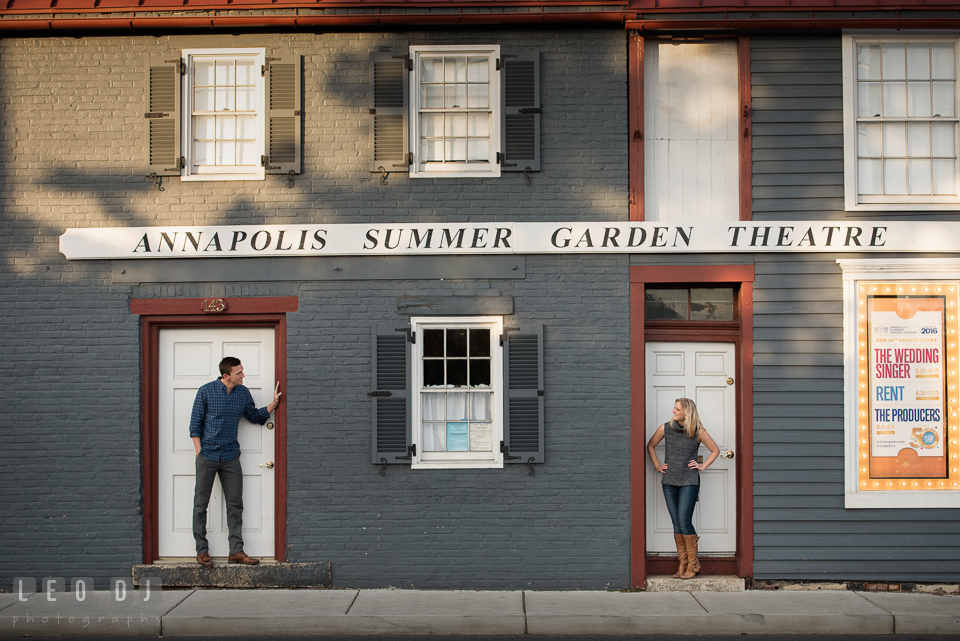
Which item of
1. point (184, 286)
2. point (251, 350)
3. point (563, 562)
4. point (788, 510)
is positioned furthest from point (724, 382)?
point (184, 286)

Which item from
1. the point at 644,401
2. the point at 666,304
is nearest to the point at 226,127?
the point at 666,304

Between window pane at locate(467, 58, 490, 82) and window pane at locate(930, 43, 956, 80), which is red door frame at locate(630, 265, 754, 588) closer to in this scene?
window pane at locate(467, 58, 490, 82)

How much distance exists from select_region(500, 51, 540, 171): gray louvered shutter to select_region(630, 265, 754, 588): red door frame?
153 centimetres

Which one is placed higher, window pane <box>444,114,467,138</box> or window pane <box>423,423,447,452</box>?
window pane <box>444,114,467,138</box>

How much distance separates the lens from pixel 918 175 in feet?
23.8

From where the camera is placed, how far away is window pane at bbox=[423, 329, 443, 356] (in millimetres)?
7305

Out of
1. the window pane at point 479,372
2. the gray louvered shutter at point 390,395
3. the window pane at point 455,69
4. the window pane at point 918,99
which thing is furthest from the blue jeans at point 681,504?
the window pane at point 455,69

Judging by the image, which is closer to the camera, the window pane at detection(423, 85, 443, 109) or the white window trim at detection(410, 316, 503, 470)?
the white window trim at detection(410, 316, 503, 470)

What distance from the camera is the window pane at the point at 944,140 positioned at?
7.26 meters

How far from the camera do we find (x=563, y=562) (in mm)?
7062

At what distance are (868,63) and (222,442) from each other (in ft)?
23.8

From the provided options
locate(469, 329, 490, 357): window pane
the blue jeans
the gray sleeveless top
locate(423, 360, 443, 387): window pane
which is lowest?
the blue jeans

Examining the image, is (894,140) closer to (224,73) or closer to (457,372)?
(457,372)

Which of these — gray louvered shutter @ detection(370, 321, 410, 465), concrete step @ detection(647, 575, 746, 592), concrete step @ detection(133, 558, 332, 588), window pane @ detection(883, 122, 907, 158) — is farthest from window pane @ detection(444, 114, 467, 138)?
concrete step @ detection(647, 575, 746, 592)
